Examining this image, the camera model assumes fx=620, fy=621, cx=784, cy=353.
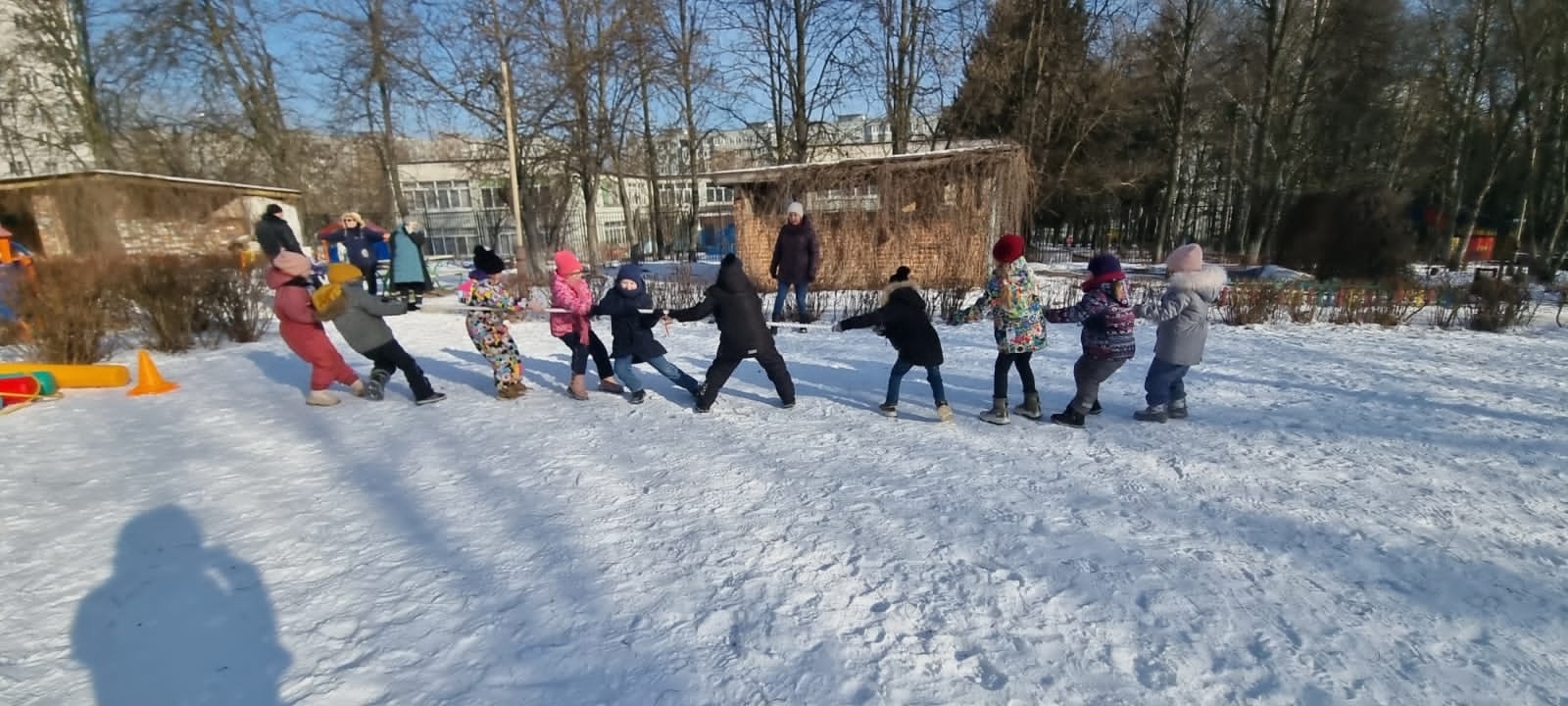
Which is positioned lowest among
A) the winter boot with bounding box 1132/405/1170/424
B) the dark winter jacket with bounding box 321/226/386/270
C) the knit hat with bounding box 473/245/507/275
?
the winter boot with bounding box 1132/405/1170/424

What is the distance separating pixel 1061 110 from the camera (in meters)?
23.2

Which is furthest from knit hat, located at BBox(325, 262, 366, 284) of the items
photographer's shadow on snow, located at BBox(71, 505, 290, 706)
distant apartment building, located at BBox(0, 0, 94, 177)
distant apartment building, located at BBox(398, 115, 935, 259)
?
distant apartment building, located at BBox(0, 0, 94, 177)

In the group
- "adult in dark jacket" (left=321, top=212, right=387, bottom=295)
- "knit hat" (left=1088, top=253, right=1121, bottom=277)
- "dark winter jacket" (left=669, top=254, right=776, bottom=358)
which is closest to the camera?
"knit hat" (left=1088, top=253, right=1121, bottom=277)

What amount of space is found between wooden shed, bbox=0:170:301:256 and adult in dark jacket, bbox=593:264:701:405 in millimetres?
13100

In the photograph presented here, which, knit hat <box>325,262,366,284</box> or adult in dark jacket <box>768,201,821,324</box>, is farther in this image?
adult in dark jacket <box>768,201,821,324</box>

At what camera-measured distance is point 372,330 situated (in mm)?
5203

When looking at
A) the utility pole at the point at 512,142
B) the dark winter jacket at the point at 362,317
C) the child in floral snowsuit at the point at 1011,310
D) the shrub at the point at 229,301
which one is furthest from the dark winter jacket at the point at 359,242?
the child in floral snowsuit at the point at 1011,310

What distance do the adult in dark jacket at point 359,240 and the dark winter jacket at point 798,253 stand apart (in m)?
7.02

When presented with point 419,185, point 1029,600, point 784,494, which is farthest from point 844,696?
point 419,185

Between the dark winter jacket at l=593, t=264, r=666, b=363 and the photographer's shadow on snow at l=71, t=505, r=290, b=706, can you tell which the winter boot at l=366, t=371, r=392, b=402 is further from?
the photographer's shadow on snow at l=71, t=505, r=290, b=706

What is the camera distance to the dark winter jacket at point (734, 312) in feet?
16.0

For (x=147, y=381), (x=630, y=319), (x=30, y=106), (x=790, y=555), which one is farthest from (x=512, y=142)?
(x=30, y=106)

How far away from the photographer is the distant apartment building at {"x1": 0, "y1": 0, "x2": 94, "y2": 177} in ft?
61.8

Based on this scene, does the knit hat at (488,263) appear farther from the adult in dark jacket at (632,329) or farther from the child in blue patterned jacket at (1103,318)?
the child in blue patterned jacket at (1103,318)
